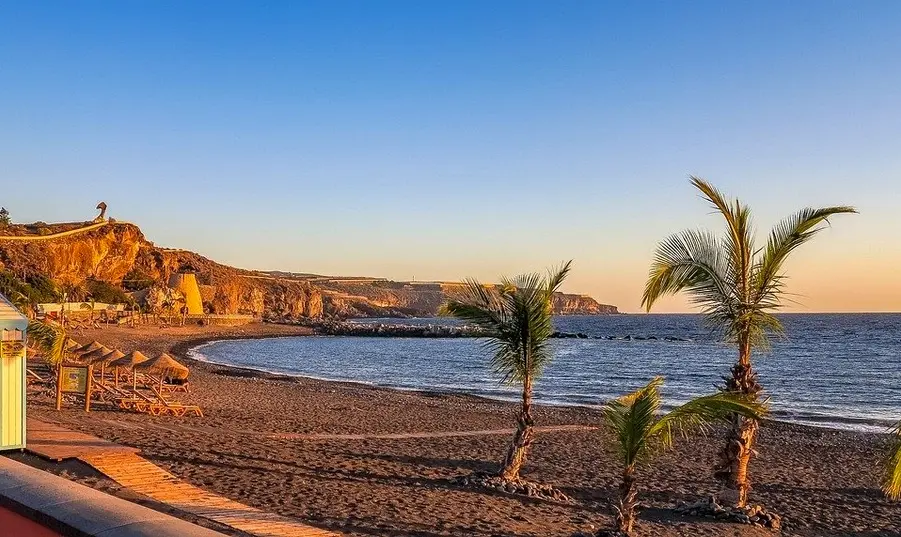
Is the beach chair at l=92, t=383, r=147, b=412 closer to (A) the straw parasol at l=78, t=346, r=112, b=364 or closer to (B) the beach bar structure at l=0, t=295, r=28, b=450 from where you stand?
(A) the straw parasol at l=78, t=346, r=112, b=364

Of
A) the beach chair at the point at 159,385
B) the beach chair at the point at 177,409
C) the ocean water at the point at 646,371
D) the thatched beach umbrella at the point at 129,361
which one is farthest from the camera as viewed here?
the ocean water at the point at 646,371

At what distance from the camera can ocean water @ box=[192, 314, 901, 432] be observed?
94.6 ft

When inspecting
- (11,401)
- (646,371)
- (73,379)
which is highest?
(11,401)

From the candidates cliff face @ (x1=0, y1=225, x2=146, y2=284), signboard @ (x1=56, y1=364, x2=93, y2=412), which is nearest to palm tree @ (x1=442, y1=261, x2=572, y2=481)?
signboard @ (x1=56, y1=364, x2=93, y2=412)

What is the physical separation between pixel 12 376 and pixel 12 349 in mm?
329

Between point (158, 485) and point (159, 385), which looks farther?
point (159, 385)

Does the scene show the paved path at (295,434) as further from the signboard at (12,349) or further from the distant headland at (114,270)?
the distant headland at (114,270)

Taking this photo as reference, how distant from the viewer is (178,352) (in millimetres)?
54250

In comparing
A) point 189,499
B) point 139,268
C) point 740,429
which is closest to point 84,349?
point 189,499

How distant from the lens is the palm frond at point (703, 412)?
288 inches

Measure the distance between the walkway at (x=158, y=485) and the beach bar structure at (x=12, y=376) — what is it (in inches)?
16.4

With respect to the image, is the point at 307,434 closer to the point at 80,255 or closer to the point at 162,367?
the point at 162,367

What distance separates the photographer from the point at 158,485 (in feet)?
25.5

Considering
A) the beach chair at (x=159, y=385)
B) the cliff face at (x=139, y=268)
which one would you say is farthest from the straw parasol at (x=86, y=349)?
the cliff face at (x=139, y=268)
